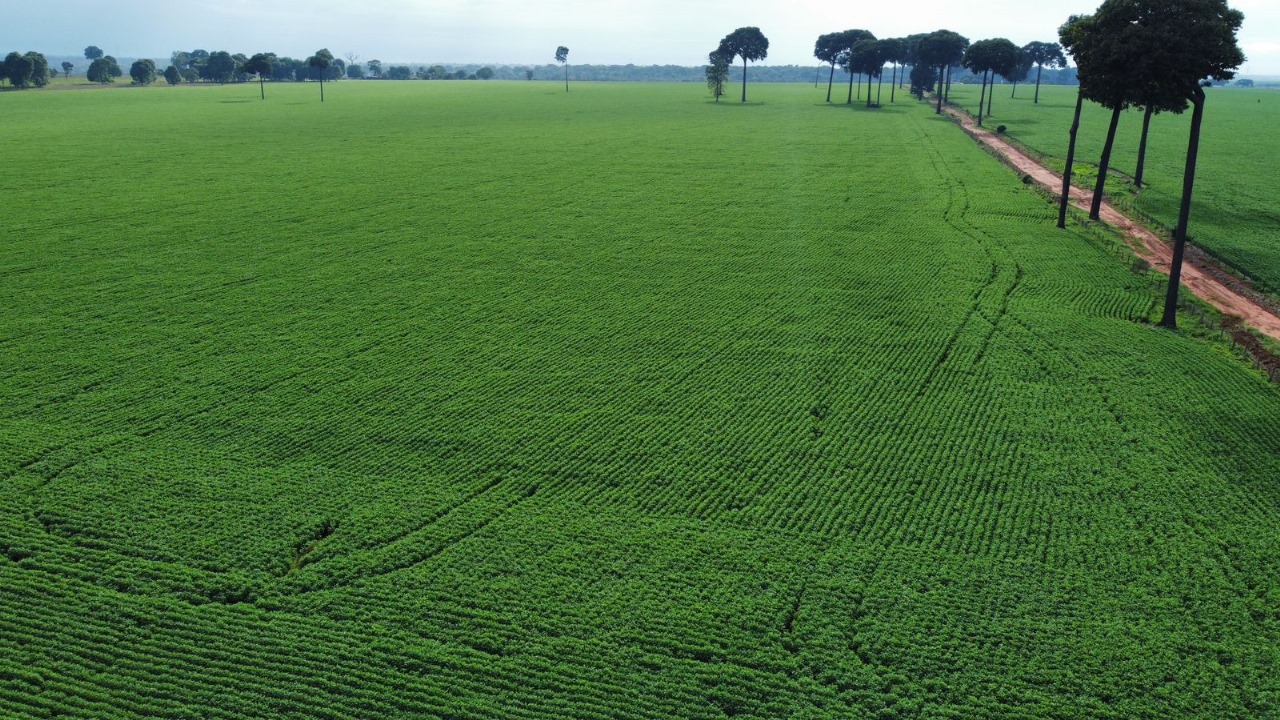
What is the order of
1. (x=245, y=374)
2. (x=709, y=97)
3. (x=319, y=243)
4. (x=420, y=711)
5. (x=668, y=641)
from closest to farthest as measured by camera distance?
1. (x=420, y=711)
2. (x=668, y=641)
3. (x=245, y=374)
4. (x=319, y=243)
5. (x=709, y=97)

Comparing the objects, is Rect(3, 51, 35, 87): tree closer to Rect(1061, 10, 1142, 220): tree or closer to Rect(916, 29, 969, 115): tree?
Rect(916, 29, 969, 115): tree

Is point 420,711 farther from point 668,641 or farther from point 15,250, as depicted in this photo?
point 15,250

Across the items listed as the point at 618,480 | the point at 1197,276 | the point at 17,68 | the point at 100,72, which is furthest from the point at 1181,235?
the point at 100,72

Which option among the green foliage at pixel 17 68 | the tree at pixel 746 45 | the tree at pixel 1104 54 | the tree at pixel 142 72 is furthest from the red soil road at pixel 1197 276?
the tree at pixel 142 72

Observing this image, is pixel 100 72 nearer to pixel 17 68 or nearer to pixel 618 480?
pixel 17 68

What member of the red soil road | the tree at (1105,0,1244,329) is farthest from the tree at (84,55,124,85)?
the tree at (1105,0,1244,329)

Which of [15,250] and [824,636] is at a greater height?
[15,250]

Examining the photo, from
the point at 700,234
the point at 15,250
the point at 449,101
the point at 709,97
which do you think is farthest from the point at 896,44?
the point at 15,250
